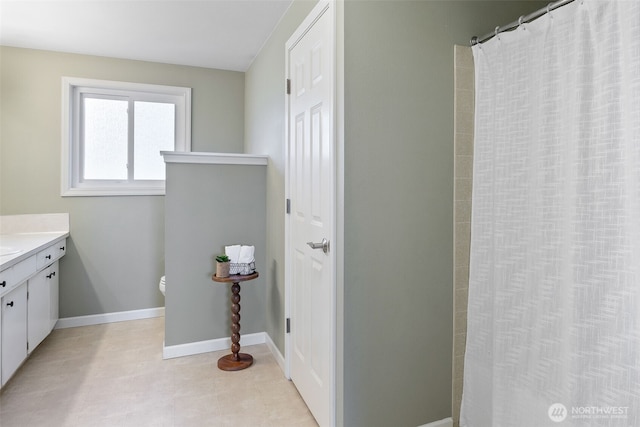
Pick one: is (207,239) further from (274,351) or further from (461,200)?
(461,200)

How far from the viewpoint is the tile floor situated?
195 centimetres

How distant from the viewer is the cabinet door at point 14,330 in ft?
6.70

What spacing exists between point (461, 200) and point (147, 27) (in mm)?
2517

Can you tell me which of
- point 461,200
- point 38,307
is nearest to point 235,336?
point 38,307

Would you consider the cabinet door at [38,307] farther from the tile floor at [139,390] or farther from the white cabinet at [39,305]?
the tile floor at [139,390]

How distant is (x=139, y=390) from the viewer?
7.29 feet

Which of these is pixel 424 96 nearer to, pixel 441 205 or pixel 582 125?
pixel 441 205

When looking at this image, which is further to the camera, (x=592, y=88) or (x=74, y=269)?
(x=74, y=269)

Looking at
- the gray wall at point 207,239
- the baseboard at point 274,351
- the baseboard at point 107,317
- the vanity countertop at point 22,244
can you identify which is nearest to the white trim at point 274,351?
the baseboard at point 274,351

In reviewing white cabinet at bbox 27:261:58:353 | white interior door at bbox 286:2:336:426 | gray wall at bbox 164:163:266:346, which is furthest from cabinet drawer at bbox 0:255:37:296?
white interior door at bbox 286:2:336:426

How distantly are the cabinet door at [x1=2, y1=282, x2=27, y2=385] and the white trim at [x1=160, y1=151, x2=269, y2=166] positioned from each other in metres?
1.20

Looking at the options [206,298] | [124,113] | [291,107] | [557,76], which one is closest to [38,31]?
[124,113]

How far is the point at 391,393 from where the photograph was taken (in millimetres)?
1693

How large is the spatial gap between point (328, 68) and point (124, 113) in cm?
253
